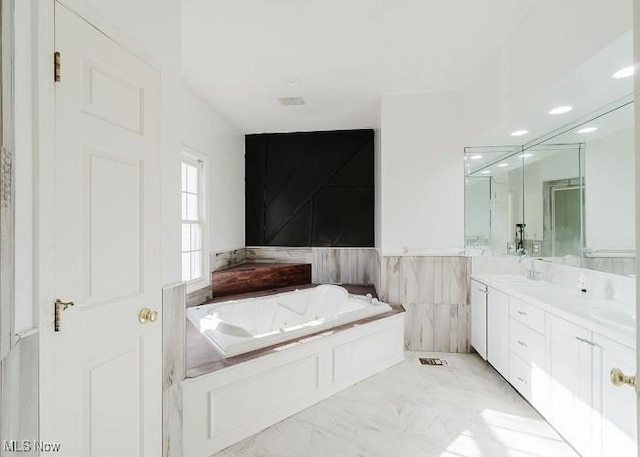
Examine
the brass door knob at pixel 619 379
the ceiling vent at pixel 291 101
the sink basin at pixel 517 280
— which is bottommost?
the sink basin at pixel 517 280

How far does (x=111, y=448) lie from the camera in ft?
4.12

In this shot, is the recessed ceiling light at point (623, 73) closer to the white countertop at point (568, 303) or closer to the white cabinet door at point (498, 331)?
the white countertop at point (568, 303)

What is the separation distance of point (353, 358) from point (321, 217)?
2119 mm

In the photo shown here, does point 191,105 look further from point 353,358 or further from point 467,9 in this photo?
point 353,358

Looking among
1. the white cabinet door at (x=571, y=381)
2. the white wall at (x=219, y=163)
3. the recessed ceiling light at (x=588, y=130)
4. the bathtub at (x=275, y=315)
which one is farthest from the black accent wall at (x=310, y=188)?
the white cabinet door at (x=571, y=381)

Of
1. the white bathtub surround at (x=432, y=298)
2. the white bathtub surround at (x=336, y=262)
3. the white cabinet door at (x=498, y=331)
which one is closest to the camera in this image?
the white cabinet door at (x=498, y=331)

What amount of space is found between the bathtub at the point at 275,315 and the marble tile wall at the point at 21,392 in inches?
42.6

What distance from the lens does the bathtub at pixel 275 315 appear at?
2.14 metres

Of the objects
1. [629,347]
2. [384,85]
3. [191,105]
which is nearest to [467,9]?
[384,85]

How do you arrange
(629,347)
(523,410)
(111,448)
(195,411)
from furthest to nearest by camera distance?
(523,410), (195,411), (629,347), (111,448)

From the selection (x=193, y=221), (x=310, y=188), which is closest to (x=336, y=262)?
(x=310, y=188)

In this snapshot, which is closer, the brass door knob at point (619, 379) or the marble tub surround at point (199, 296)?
the brass door knob at point (619, 379)

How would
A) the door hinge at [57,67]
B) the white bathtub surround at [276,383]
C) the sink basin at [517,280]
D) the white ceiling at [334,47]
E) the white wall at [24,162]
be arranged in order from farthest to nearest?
the sink basin at [517,280] < the white ceiling at [334,47] < the white bathtub surround at [276,383] < the door hinge at [57,67] < the white wall at [24,162]

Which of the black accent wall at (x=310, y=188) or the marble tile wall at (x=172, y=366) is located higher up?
the black accent wall at (x=310, y=188)
